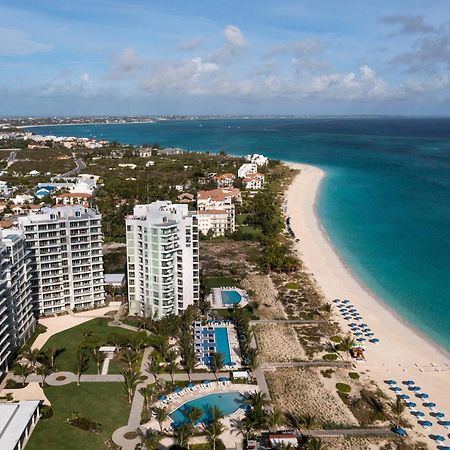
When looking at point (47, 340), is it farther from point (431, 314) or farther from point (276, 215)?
Result: point (276, 215)

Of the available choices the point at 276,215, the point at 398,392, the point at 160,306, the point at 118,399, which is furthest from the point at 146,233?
the point at 276,215

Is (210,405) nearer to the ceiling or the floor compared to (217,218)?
nearer to the floor

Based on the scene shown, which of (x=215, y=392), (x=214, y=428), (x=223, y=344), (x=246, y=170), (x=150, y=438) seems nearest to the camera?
(x=150, y=438)

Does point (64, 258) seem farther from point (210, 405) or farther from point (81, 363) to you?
point (210, 405)

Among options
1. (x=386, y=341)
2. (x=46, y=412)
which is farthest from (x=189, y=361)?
(x=386, y=341)

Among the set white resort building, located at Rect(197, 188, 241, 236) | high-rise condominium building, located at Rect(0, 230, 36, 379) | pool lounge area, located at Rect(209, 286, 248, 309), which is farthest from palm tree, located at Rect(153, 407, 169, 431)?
white resort building, located at Rect(197, 188, 241, 236)
